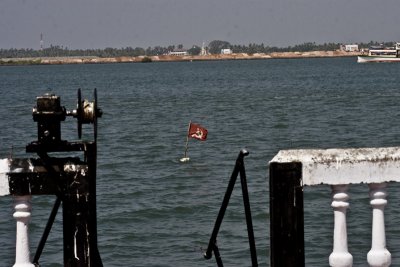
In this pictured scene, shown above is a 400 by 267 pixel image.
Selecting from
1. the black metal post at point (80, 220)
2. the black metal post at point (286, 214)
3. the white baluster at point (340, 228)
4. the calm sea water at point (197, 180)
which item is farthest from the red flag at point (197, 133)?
the white baluster at point (340, 228)

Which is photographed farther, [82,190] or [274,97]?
[274,97]

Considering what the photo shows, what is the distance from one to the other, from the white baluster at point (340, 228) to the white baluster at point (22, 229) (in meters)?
1.89

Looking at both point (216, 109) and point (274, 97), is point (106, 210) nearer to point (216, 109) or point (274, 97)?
point (216, 109)

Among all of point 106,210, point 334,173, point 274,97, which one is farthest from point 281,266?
point 274,97

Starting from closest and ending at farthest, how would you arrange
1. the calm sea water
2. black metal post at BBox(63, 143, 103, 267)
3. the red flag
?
black metal post at BBox(63, 143, 103, 267)
the calm sea water
the red flag

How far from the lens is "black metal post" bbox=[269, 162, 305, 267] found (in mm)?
5914

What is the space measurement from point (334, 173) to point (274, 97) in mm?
89909

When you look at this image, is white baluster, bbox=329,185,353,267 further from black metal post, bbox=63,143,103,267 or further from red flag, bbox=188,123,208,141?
red flag, bbox=188,123,208,141

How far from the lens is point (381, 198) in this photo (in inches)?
233

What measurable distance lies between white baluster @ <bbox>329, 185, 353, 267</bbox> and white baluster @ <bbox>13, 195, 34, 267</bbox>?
1890 mm

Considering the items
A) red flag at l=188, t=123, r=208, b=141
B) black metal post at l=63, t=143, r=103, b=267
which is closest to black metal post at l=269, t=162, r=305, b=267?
black metal post at l=63, t=143, r=103, b=267

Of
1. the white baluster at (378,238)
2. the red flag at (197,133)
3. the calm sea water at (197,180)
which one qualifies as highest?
the white baluster at (378,238)

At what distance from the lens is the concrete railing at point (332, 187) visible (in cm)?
586

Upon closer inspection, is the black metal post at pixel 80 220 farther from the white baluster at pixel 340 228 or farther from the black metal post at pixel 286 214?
the white baluster at pixel 340 228
